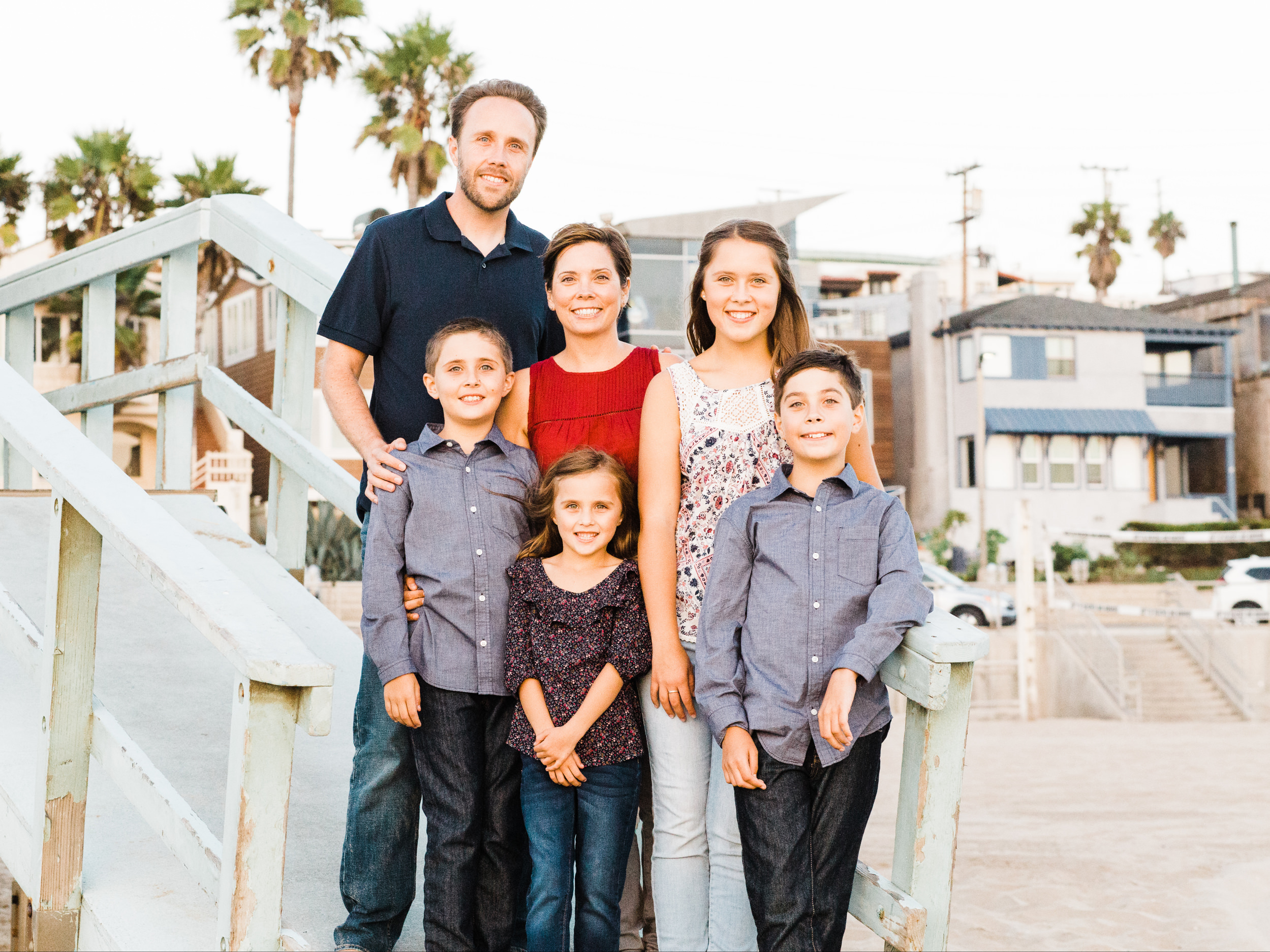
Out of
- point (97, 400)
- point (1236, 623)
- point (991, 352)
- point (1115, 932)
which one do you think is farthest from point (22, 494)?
point (991, 352)

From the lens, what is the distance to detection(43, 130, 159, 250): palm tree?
2739 cm

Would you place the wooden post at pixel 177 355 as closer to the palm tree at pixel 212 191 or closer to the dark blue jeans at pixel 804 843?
the dark blue jeans at pixel 804 843

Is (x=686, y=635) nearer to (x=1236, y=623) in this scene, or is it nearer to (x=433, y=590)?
(x=433, y=590)

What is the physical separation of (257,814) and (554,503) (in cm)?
97

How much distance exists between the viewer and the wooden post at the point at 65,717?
236 cm

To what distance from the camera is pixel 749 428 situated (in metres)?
2.74

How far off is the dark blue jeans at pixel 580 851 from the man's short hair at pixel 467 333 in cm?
89

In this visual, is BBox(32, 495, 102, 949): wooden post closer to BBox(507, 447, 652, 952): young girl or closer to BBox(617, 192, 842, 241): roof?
BBox(507, 447, 652, 952): young girl

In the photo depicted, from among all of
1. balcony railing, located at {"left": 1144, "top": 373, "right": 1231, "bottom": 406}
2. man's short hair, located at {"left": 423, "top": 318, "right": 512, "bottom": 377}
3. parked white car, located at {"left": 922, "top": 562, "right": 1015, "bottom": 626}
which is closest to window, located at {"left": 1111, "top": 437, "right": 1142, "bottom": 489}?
balcony railing, located at {"left": 1144, "top": 373, "right": 1231, "bottom": 406}

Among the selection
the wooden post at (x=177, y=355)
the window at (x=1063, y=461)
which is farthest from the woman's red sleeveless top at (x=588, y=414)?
the window at (x=1063, y=461)

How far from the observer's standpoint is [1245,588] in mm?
25656

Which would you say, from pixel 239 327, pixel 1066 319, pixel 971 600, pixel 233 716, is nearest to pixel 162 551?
pixel 233 716

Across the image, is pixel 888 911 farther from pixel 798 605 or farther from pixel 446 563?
pixel 446 563

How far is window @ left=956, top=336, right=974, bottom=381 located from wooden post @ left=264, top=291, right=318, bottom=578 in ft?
114
